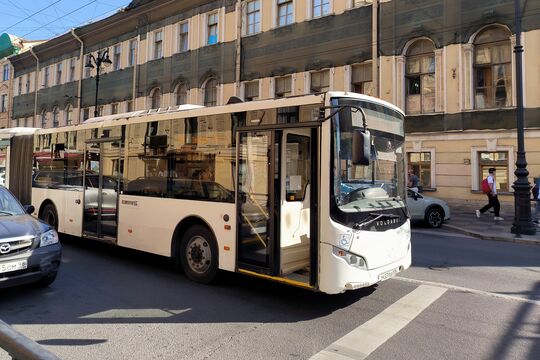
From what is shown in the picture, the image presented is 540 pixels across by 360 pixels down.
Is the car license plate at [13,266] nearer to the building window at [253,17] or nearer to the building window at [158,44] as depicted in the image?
the building window at [253,17]

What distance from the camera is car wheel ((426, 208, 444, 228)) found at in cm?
1437

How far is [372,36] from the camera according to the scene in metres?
20.6

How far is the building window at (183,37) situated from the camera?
95.2 feet

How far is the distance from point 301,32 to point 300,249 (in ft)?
64.1

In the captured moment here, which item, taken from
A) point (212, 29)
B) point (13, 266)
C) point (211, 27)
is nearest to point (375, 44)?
point (212, 29)

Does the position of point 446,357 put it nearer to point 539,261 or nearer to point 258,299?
point 258,299

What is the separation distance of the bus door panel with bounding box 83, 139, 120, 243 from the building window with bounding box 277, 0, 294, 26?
17719 millimetres

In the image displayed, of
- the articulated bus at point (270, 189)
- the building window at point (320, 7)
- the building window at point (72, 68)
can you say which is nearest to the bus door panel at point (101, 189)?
the articulated bus at point (270, 189)

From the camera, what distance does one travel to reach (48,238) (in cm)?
588

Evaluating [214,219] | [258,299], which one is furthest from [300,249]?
[214,219]

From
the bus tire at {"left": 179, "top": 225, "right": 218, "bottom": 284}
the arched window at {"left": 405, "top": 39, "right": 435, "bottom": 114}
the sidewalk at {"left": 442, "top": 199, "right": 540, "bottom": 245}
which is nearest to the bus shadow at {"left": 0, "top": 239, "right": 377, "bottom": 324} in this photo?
the bus tire at {"left": 179, "top": 225, "right": 218, "bottom": 284}

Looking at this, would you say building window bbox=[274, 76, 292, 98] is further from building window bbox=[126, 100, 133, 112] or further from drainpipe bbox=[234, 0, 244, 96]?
building window bbox=[126, 100, 133, 112]

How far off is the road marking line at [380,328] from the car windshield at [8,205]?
4926 millimetres

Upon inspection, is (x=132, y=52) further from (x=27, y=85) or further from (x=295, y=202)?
(x=295, y=202)
